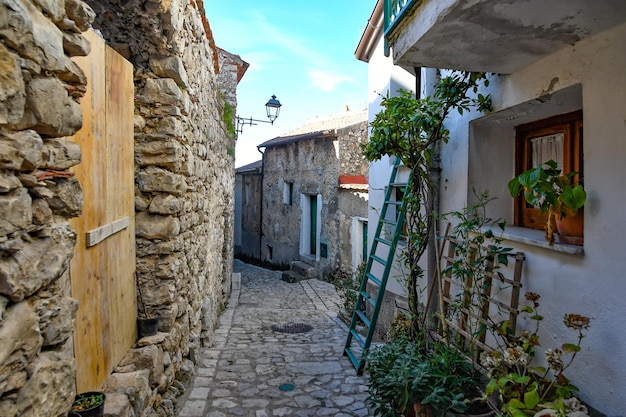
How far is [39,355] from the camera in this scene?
1.15 metres

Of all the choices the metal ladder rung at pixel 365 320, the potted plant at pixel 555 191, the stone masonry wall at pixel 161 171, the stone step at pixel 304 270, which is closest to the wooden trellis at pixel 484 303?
the potted plant at pixel 555 191

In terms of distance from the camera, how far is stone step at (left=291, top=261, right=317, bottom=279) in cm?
1140

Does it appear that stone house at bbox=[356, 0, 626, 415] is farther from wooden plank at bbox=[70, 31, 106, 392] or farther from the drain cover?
the drain cover

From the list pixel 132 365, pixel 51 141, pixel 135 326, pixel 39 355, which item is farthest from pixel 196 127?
pixel 39 355

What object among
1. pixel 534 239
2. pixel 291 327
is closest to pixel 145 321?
pixel 534 239

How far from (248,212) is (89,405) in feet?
49.4

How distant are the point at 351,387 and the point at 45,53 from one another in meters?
3.29

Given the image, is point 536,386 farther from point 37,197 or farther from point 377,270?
point 377,270

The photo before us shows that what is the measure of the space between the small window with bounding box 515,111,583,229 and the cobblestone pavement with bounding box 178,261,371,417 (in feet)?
6.06

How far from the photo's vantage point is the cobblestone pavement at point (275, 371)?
316 centimetres

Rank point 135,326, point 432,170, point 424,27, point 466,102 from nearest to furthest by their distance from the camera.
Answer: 1. point 424,27
2. point 135,326
3. point 466,102
4. point 432,170

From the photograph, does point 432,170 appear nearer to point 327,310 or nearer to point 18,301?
point 18,301

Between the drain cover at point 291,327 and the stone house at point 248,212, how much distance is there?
9594mm

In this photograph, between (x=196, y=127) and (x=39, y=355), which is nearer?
(x=39, y=355)
